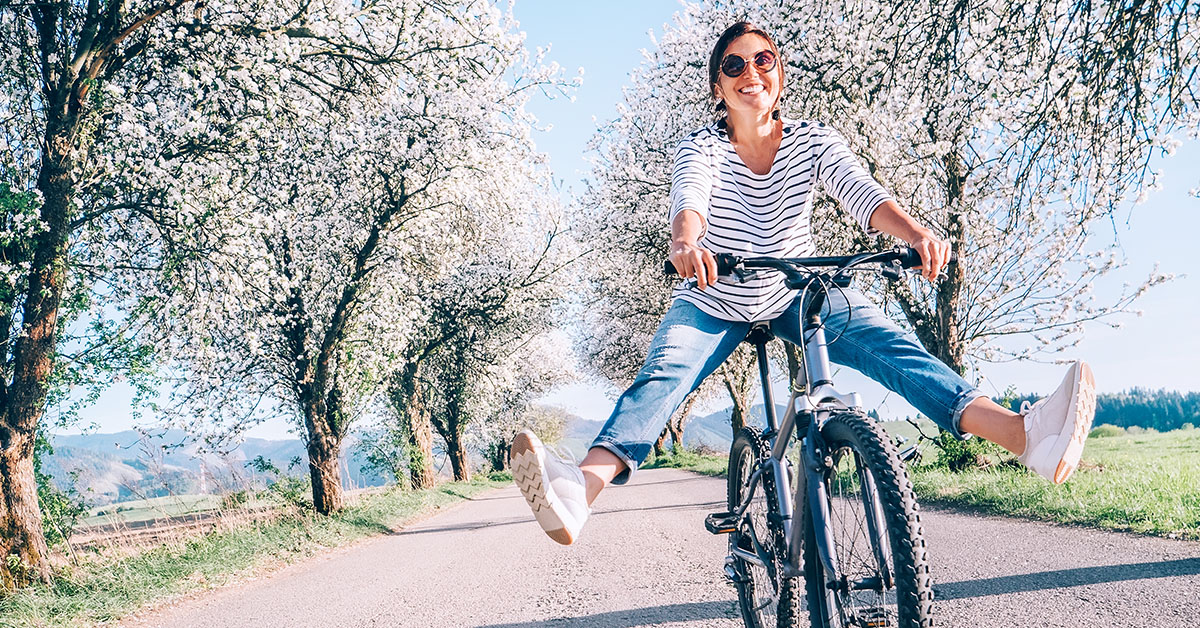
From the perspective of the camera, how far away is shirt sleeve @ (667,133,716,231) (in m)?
2.79

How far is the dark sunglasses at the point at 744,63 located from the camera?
10.2 feet

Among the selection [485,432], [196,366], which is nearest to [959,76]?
[196,366]

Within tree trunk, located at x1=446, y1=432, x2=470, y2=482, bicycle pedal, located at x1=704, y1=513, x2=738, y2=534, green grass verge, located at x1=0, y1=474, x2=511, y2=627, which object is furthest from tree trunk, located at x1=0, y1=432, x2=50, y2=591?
tree trunk, located at x1=446, y1=432, x2=470, y2=482

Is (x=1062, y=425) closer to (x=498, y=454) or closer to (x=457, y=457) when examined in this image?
(x=457, y=457)

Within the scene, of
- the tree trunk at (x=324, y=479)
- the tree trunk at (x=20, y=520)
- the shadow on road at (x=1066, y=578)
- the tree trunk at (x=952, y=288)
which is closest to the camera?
the shadow on road at (x=1066, y=578)

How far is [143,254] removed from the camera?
1075 centimetres

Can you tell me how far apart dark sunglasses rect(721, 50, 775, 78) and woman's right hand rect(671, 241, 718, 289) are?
1124 millimetres

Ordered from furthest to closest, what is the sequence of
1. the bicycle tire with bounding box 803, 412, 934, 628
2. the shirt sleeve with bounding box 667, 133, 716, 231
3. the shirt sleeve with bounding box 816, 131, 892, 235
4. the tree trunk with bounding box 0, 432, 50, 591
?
the tree trunk with bounding box 0, 432, 50, 591 → the shirt sleeve with bounding box 816, 131, 892, 235 → the shirt sleeve with bounding box 667, 133, 716, 231 → the bicycle tire with bounding box 803, 412, 934, 628

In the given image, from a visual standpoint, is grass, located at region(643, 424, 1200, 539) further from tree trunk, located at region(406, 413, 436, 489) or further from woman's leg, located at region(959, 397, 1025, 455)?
tree trunk, located at region(406, 413, 436, 489)

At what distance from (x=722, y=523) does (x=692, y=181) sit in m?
1.58

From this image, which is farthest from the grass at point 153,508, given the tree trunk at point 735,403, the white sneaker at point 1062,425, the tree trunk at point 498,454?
the tree trunk at point 498,454

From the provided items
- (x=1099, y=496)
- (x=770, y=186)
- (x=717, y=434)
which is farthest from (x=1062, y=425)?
(x=717, y=434)

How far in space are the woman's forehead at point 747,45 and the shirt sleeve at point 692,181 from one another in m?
0.41

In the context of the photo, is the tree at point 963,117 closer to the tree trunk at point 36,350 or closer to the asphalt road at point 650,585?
the asphalt road at point 650,585
